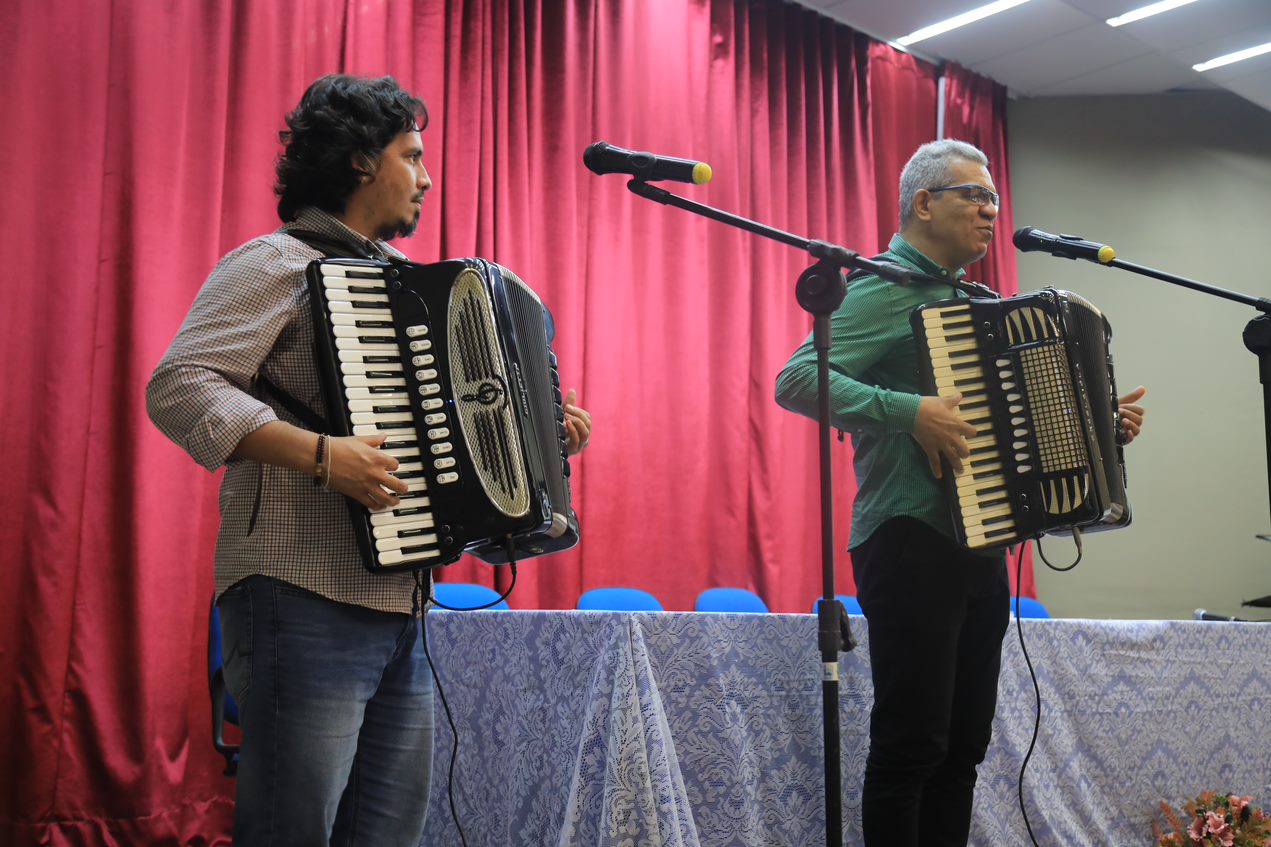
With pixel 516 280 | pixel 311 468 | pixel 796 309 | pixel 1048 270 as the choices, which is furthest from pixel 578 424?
pixel 1048 270

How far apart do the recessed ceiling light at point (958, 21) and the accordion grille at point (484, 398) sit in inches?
183

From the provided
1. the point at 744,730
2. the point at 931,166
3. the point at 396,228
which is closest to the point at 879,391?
the point at 931,166

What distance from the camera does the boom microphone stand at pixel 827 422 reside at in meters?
1.97

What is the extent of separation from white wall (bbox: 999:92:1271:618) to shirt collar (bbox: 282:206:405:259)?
5056mm

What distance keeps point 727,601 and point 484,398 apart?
2.88 metres

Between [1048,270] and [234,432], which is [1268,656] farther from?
[1048,270]

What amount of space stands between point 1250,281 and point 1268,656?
3.76m

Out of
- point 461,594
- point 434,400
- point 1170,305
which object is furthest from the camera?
point 1170,305

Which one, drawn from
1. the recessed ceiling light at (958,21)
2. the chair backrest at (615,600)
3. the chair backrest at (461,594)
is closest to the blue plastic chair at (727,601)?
the chair backrest at (615,600)

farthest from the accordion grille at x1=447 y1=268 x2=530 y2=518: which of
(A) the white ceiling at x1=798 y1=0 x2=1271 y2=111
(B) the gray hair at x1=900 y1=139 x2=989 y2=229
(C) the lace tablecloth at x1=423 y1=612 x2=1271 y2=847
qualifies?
(A) the white ceiling at x1=798 y1=0 x2=1271 y2=111

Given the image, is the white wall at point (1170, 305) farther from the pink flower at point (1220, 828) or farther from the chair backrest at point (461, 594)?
the chair backrest at point (461, 594)

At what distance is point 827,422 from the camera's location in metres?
2.03

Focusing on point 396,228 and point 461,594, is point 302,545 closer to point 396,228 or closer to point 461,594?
point 396,228

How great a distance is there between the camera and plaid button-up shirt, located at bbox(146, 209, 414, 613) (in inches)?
57.2
